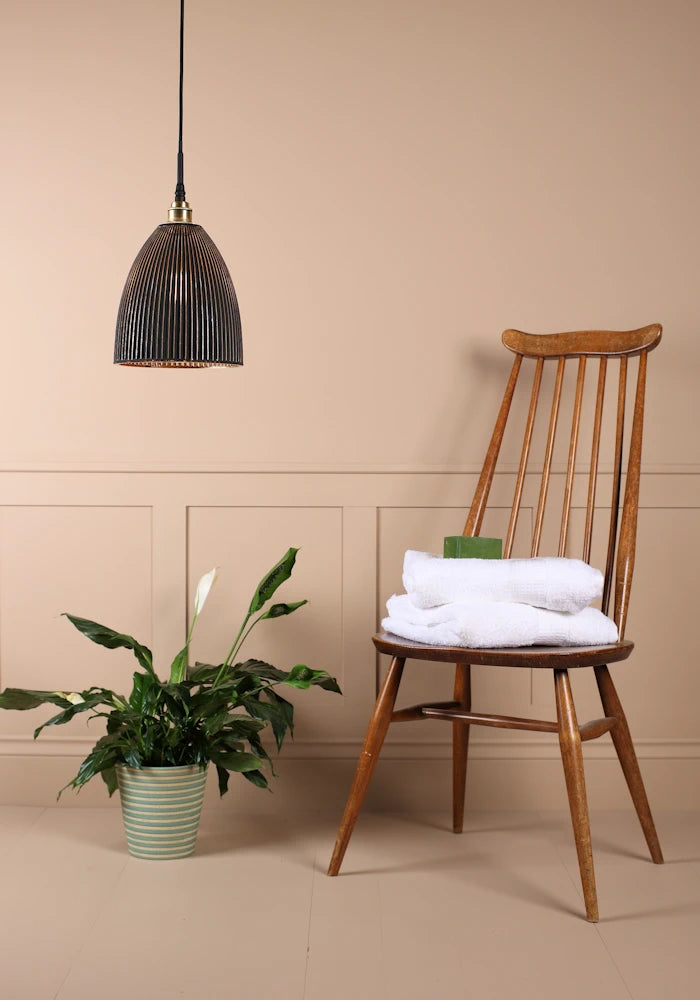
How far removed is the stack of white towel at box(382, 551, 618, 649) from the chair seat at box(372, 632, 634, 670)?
0.7 inches

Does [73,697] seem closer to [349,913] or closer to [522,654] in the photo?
[349,913]

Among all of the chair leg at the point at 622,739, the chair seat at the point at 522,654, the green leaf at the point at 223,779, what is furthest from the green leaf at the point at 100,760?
the chair leg at the point at 622,739

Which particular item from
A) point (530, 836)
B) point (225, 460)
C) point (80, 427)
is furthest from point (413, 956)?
point (80, 427)

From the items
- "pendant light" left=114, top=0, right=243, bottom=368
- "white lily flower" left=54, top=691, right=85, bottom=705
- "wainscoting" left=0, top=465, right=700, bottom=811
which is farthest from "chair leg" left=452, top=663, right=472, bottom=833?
"pendant light" left=114, top=0, right=243, bottom=368

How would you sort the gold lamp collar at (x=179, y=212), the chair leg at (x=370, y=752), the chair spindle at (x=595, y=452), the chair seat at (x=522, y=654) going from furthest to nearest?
the chair spindle at (x=595, y=452), the chair leg at (x=370, y=752), the chair seat at (x=522, y=654), the gold lamp collar at (x=179, y=212)

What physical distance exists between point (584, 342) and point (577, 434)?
20cm

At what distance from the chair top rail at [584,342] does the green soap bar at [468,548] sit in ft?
1.60

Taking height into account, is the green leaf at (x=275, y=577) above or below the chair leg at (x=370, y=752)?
above

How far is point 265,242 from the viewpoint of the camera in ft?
7.37

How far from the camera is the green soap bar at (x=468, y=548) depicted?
6.01 feet

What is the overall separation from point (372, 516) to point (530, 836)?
2.56ft

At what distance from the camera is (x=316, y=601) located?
2254mm

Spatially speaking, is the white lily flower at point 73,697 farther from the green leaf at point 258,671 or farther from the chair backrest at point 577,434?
the chair backrest at point 577,434

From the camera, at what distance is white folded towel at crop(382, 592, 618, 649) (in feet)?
5.52
